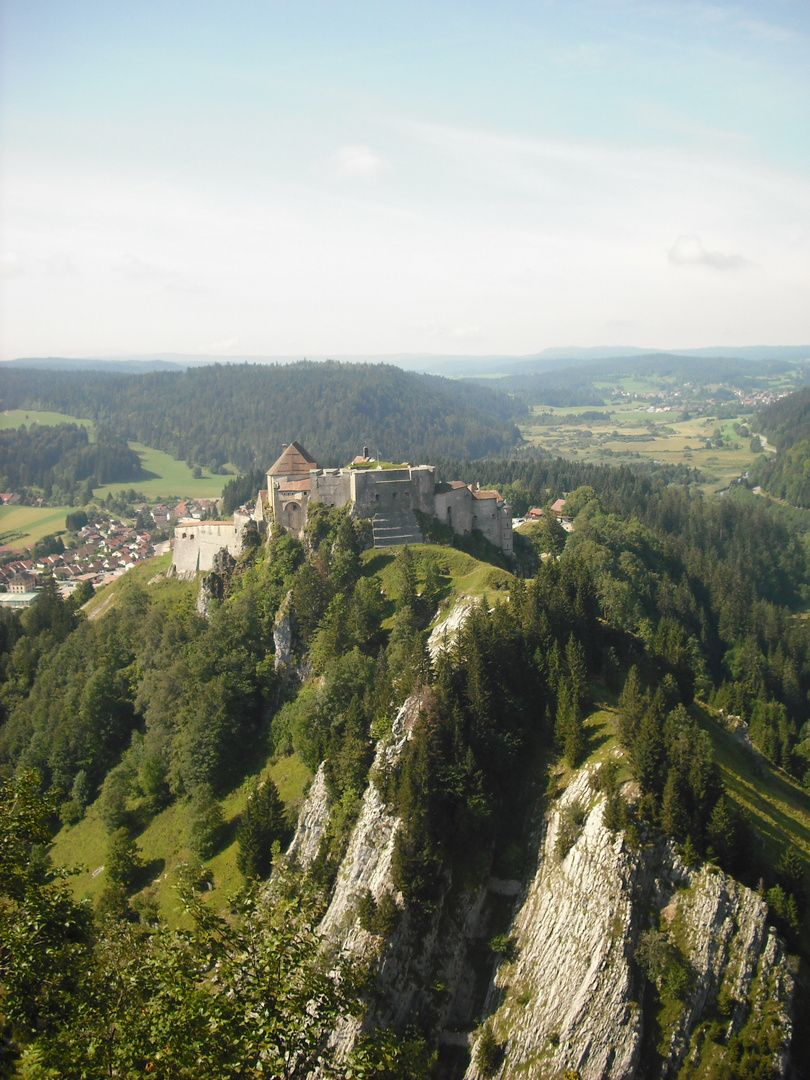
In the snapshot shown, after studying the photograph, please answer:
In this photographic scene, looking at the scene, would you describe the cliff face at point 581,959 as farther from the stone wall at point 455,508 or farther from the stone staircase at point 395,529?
the stone wall at point 455,508

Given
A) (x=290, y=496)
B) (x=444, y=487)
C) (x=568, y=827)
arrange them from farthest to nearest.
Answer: (x=444, y=487) < (x=290, y=496) < (x=568, y=827)

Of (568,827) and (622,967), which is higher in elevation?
(568,827)

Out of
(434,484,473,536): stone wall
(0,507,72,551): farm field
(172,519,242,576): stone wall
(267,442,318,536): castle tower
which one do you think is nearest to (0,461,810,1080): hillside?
(267,442,318,536): castle tower

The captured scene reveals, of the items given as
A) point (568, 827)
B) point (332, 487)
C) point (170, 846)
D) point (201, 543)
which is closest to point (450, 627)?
point (568, 827)

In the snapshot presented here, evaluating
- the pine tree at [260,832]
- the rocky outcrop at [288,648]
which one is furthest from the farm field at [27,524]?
the pine tree at [260,832]

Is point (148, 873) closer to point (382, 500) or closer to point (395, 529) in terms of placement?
point (395, 529)

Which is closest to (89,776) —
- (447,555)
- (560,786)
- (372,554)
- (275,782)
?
(275,782)
